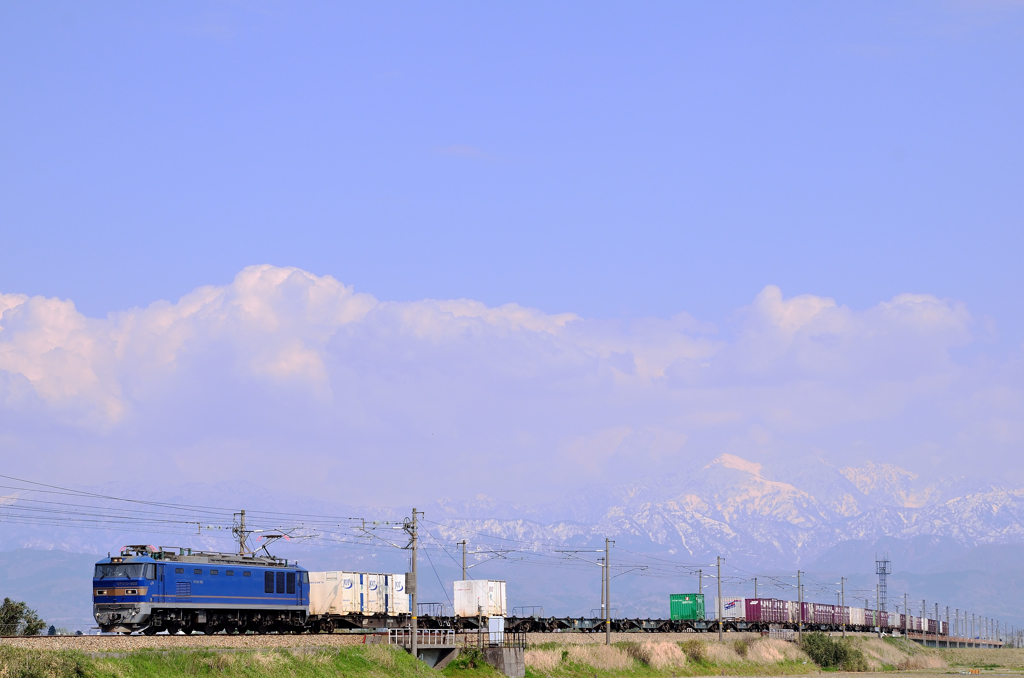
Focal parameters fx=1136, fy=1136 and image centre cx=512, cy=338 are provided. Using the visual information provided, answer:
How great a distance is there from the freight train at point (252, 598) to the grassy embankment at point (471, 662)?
5.92m

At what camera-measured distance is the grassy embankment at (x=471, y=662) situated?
4431cm

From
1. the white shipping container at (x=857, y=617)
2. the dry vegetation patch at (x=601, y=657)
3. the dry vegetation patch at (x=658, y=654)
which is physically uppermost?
the dry vegetation patch at (x=601, y=657)

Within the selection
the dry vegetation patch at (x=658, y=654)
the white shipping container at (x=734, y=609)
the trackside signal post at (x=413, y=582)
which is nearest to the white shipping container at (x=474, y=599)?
the dry vegetation patch at (x=658, y=654)

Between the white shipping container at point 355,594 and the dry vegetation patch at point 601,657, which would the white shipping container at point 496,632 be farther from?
the white shipping container at point 355,594

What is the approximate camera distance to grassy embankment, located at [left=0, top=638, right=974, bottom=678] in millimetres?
44312

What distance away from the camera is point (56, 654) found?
144 ft

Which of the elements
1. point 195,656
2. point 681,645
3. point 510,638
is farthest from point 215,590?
point 681,645

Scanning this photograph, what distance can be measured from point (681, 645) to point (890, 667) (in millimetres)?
37423

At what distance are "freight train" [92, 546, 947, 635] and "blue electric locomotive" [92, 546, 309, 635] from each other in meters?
0.05

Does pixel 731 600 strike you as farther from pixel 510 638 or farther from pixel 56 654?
pixel 56 654

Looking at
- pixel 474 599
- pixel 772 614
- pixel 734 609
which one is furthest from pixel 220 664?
pixel 734 609

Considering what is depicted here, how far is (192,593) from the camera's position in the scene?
57719 millimetres

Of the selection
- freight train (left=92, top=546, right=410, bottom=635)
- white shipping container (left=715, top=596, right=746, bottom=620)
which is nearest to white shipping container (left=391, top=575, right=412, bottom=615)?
freight train (left=92, top=546, right=410, bottom=635)

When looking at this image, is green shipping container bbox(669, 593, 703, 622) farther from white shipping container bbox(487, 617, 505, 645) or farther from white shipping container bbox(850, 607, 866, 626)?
white shipping container bbox(487, 617, 505, 645)
